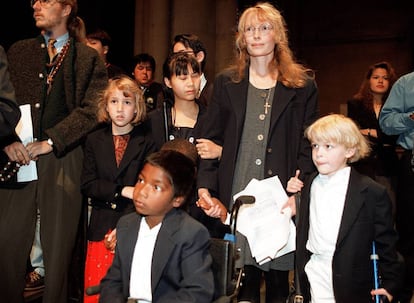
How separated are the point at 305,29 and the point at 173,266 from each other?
7.36 metres

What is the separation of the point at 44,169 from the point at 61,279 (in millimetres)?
654

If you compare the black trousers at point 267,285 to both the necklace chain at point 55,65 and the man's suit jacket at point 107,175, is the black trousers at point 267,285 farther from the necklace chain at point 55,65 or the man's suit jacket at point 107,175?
the necklace chain at point 55,65

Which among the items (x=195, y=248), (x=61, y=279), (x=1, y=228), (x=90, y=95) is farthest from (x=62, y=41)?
(x=195, y=248)

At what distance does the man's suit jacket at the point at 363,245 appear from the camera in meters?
2.82

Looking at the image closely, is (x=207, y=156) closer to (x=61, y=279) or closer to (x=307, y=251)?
(x=307, y=251)

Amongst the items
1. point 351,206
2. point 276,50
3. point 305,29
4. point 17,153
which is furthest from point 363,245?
point 305,29

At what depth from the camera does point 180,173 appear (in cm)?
272

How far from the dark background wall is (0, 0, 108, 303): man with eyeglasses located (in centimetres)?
291

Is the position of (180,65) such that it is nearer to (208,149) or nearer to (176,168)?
(208,149)

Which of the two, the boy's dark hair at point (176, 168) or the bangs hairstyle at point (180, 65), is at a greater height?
the bangs hairstyle at point (180, 65)

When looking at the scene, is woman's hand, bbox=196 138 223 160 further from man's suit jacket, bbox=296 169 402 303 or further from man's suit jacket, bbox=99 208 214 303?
man's suit jacket, bbox=296 169 402 303

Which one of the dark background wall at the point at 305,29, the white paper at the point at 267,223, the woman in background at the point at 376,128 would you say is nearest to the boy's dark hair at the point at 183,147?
the white paper at the point at 267,223

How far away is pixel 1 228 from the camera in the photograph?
11.1ft

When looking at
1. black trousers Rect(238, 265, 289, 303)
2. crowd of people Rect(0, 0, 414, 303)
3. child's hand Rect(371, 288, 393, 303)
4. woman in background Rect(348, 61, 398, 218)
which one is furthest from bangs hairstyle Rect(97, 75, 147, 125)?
woman in background Rect(348, 61, 398, 218)
